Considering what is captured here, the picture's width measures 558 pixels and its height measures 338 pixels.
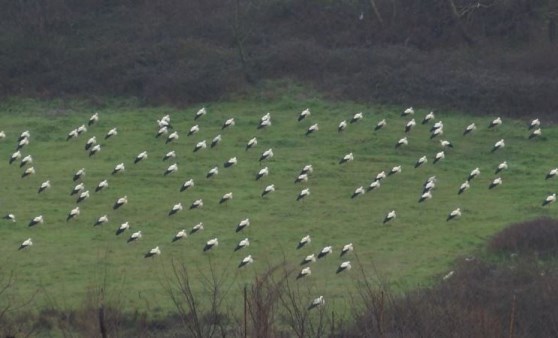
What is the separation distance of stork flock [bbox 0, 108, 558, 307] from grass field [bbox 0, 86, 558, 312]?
146mm

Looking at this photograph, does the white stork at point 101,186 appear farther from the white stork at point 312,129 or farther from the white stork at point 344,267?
the white stork at point 344,267

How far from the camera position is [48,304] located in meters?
32.4

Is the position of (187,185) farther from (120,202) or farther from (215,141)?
(215,141)

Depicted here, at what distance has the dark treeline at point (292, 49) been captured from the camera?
51.2 metres

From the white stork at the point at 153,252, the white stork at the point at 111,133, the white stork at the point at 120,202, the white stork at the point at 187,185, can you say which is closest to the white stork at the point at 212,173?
the white stork at the point at 187,185

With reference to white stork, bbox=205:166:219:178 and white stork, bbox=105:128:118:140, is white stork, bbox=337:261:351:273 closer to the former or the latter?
white stork, bbox=205:166:219:178

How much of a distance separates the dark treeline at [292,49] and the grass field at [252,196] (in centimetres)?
140

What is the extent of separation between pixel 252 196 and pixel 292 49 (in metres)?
14.1

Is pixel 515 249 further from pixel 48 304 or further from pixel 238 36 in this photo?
pixel 238 36

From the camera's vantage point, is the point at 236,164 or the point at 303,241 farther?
the point at 236,164

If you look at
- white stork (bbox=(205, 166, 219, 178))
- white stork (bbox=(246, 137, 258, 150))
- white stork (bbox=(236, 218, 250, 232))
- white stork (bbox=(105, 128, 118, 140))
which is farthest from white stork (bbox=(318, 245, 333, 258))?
white stork (bbox=(105, 128, 118, 140))

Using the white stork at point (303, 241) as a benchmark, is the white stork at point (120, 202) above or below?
below

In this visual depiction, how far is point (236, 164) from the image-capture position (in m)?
44.6

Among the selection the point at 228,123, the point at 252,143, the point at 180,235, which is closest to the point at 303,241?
the point at 180,235
